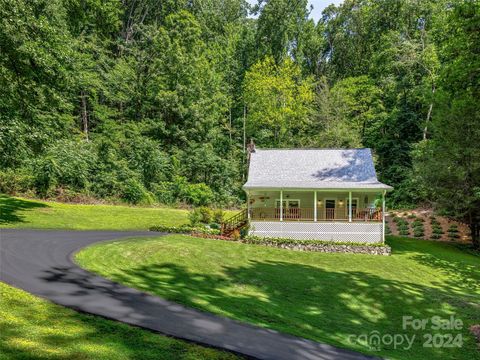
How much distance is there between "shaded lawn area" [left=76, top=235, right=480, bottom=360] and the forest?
34.4 feet

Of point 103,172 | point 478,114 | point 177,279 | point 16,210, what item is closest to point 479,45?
point 478,114

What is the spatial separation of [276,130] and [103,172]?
22561mm

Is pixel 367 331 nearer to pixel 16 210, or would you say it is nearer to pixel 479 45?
pixel 479 45

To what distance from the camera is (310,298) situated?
11.4 meters

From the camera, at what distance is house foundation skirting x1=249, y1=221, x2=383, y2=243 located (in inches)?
832

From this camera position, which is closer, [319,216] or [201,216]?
[319,216]

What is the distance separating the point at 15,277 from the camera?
9430 mm

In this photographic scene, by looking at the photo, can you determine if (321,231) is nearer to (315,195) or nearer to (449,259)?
(315,195)

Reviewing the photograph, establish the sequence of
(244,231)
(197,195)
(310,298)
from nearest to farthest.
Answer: (310,298), (244,231), (197,195)

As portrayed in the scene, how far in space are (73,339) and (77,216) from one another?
19623 mm

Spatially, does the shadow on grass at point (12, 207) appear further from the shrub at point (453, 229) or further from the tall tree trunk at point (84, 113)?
the shrub at point (453, 229)

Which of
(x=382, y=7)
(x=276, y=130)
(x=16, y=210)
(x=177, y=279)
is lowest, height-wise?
(x=177, y=279)

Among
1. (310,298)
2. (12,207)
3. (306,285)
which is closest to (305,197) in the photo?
(306,285)

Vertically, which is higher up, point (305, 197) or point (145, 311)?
point (305, 197)
